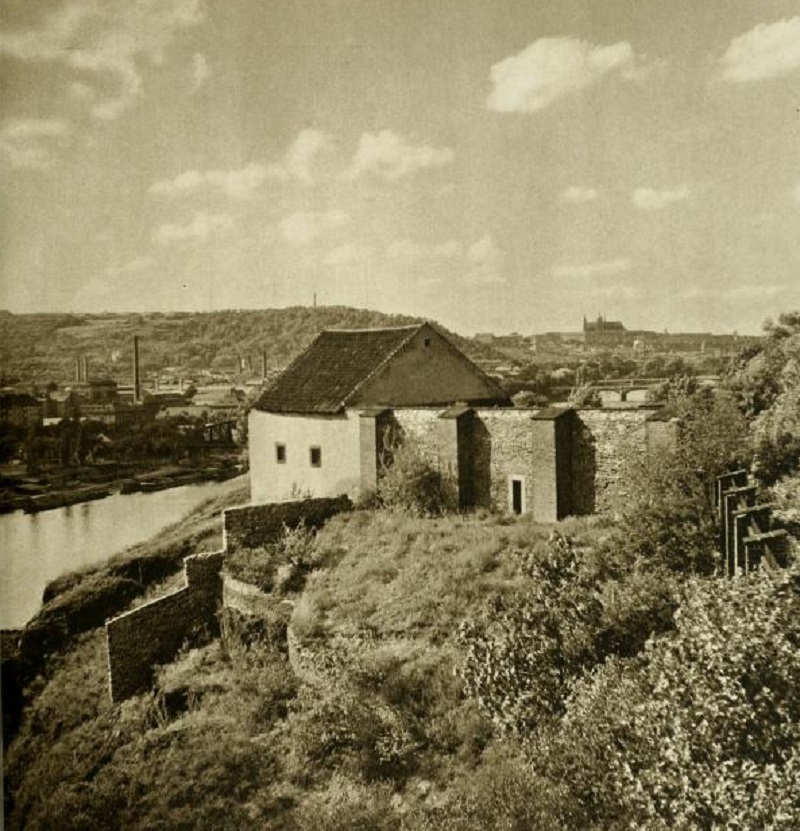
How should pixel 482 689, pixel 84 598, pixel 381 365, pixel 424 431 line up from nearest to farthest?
pixel 482 689, pixel 424 431, pixel 84 598, pixel 381 365

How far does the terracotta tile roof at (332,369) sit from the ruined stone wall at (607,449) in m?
6.12

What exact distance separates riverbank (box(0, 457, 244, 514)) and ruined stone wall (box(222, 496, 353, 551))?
9.44ft

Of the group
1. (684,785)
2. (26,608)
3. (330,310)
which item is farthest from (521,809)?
(330,310)

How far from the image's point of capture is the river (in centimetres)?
1211

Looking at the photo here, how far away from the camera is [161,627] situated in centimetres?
1493

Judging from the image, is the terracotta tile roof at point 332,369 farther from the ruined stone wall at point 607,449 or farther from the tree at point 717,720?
the tree at point 717,720

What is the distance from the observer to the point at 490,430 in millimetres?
17016

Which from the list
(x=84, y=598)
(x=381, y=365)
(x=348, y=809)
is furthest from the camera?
(x=381, y=365)

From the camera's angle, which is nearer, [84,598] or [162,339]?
[84,598]

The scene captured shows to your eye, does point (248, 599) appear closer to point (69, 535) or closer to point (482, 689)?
point (69, 535)

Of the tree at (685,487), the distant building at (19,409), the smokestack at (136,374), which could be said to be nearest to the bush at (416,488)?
the tree at (685,487)

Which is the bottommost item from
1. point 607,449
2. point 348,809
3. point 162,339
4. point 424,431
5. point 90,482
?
point 348,809

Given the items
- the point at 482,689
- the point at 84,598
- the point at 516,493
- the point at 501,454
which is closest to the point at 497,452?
the point at 501,454

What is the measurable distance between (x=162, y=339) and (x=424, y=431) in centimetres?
920
